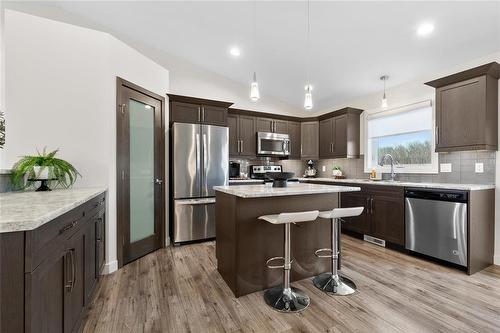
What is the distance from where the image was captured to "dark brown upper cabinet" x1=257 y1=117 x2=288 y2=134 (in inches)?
193

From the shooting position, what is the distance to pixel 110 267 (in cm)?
261

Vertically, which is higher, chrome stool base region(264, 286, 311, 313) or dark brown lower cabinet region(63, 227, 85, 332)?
dark brown lower cabinet region(63, 227, 85, 332)

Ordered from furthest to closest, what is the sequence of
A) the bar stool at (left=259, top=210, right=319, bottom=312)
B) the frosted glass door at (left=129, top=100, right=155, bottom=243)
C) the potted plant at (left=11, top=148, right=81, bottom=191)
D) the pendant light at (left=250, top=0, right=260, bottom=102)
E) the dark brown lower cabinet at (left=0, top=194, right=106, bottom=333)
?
the frosted glass door at (left=129, top=100, right=155, bottom=243), the pendant light at (left=250, top=0, right=260, bottom=102), the potted plant at (left=11, top=148, right=81, bottom=191), the bar stool at (left=259, top=210, right=319, bottom=312), the dark brown lower cabinet at (left=0, top=194, right=106, bottom=333)

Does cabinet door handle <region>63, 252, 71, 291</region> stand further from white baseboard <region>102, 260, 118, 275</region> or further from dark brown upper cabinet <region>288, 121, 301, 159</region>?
dark brown upper cabinet <region>288, 121, 301, 159</region>

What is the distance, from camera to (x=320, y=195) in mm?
2566

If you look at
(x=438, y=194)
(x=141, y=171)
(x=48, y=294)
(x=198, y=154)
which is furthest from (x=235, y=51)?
(x=48, y=294)

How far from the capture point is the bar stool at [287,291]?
74.6 inches

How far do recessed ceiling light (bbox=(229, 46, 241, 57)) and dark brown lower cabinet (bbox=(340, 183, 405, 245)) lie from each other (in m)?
3.02

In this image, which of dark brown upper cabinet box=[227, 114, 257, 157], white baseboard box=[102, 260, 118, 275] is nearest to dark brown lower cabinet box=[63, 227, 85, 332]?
white baseboard box=[102, 260, 118, 275]

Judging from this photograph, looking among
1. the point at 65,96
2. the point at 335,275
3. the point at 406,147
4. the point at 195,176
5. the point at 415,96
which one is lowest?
the point at 335,275

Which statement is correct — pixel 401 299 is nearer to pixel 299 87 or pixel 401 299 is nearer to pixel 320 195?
Answer: pixel 320 195

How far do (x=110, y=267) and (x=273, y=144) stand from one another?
138 inches

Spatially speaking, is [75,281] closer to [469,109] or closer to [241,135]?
[241,135]

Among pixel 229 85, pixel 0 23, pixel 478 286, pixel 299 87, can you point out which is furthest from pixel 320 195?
pixel 0 23
